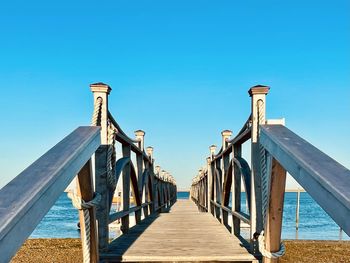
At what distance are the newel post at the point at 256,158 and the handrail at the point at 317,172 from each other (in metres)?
1.16

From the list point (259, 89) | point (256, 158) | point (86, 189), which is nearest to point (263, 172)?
point (256, 158)

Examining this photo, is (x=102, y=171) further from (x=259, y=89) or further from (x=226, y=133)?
(x=226, y=133)

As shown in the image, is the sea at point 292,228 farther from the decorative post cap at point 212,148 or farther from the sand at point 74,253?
the decorative post cap at point 212,148

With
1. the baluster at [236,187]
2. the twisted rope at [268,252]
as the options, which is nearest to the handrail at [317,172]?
the twisted rope at [268,252]

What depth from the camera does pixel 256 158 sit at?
3.59 meters

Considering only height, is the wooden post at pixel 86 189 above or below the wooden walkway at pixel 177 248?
above

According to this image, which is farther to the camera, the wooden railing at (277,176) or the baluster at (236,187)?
the baluster at (236,187)

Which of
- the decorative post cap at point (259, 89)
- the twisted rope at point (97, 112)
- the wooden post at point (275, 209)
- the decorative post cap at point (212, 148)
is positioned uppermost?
the decorative post cap at point (259, 89)

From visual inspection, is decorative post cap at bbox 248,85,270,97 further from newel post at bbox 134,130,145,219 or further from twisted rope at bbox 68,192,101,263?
newel post at bbox 134,130,145,219

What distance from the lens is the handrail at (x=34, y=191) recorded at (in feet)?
4.29

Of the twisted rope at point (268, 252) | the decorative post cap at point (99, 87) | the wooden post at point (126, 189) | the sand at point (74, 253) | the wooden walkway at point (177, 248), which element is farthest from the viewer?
the sand at point (74, 253)

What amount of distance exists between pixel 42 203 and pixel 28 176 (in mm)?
163

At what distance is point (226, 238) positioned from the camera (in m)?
4.54

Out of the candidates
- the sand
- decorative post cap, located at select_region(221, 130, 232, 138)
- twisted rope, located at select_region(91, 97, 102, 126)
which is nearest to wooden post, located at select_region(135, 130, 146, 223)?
decorative post cap, located at select_region(221, 130, 232, 138)
